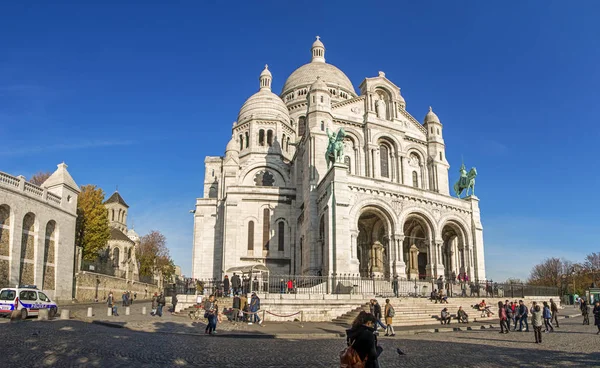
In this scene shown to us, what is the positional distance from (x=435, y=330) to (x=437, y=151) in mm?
25690

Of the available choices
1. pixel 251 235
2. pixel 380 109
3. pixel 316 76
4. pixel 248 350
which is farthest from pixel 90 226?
pixel 248 350

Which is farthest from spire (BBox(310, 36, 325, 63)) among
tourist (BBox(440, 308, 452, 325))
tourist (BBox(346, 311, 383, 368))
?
tourist (BBox(346, 311, 383, 368))

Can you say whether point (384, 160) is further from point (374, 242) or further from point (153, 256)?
point (153, 256)

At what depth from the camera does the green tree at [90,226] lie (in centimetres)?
4325

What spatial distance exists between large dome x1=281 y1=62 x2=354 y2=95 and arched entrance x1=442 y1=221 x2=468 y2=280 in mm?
25844

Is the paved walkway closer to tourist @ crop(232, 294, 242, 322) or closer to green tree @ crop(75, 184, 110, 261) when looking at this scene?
tourist @ crop(232, 294, 242, 322)

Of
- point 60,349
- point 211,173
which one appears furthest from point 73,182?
point 60,349

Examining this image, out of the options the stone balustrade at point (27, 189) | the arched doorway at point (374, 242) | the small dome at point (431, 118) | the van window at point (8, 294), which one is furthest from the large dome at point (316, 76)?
the van window at point (8, 294)

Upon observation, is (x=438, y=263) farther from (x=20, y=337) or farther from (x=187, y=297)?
(x=20, y=337)

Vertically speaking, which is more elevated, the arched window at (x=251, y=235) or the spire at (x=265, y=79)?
the spire at (x=265, y=79)

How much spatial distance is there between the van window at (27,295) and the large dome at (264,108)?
31382 mm

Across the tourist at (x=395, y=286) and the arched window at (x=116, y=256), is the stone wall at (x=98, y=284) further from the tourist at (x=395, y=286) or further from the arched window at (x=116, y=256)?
the tourist at (x=395, y=286)

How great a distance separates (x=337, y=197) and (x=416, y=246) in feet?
34.8

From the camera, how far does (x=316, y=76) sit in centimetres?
5697
